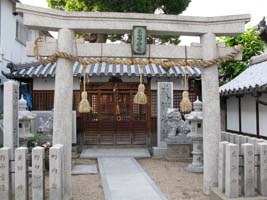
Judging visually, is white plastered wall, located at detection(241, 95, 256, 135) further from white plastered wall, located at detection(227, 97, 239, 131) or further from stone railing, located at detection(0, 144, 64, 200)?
stone railing, located at detection(0, 144, 64, 200)

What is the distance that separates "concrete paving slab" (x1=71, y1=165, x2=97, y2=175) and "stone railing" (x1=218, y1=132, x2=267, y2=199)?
15.5 feet

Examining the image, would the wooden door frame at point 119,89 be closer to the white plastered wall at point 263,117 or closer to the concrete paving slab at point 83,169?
the concrete paving slab at point 83,169

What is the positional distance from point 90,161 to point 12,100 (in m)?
5.51

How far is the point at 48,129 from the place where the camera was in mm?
11992

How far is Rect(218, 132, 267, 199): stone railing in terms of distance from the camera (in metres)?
5.71

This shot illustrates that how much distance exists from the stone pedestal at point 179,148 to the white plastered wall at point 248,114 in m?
2.12

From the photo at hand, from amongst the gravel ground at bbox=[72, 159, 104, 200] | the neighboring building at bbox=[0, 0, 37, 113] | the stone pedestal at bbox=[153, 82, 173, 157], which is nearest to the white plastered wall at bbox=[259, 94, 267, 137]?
the stone pedestal at bbox=[153, 82, 173, 157]

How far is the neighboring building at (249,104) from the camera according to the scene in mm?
9617

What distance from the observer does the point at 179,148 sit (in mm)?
12164

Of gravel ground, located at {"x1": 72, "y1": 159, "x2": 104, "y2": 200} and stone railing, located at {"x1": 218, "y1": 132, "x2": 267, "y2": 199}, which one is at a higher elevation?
stone railing, located at {"x1": 218, "y1": 132, "x2": 267, "y2": 199}

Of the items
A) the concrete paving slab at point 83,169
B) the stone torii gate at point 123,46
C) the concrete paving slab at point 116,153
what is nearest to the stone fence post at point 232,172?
the stone torii gate at point 123,46

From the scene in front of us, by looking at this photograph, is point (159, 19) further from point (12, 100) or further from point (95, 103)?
point (95, 103)

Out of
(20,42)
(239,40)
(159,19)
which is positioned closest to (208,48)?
(159,19)

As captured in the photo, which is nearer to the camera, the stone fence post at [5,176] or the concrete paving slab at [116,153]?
the stone fence post at [5,176]
